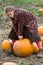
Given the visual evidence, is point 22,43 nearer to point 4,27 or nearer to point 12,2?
point 4,27

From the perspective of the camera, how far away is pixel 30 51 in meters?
5.25

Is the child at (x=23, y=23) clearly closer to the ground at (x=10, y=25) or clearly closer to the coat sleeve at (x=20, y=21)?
the coat sleeve at (x=20, y=21)

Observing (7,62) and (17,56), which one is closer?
(7,62)

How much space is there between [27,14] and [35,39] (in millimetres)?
497

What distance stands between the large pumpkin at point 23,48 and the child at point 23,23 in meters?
0.10

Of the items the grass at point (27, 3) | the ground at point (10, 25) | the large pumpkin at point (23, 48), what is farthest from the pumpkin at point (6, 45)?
the grass at point (27, 3)

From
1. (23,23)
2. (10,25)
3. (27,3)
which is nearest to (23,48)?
(23,23)

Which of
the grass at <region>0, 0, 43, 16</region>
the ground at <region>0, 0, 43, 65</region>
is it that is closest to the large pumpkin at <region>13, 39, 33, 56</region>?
the ground at <region>0, 0, 43, 65</region>

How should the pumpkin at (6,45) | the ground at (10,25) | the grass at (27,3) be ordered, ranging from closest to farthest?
the ground at (10,25) → the pumpkin at (6,45) → the grass at (27,3)

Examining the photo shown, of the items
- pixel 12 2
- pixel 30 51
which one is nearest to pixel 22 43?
pixel 30 51

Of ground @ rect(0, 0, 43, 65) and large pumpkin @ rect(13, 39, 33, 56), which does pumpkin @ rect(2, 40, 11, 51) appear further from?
large pumpkin @ rect(13, 39, 33, 56)

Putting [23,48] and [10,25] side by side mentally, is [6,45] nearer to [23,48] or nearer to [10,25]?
[23,48]

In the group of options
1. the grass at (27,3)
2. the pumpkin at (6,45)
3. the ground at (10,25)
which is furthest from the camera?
the grass at (27,3)

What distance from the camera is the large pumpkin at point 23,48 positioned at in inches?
204
